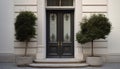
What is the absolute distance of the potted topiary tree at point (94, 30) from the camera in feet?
53.5

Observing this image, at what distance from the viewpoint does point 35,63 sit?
16.9m

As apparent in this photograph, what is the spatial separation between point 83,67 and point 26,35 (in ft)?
11.6

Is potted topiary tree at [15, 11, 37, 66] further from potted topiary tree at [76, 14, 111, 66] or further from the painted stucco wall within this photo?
potted topiary tree at [76, 14, 111, 66]

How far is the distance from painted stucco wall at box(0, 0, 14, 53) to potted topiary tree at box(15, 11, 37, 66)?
2.98ft

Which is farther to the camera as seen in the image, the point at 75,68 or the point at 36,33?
the point at 36,33

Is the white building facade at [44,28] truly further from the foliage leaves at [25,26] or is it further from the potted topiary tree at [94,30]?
the potted topiary tree at [94,30]

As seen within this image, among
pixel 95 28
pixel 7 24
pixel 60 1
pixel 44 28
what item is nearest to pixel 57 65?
pixel 44 28

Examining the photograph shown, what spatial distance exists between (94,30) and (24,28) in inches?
148

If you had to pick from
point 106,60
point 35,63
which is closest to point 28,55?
point 35,63

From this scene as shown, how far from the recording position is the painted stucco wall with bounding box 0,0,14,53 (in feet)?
58.3

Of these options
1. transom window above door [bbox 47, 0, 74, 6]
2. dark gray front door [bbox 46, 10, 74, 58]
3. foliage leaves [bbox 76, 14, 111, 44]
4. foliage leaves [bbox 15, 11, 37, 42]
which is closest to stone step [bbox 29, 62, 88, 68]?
foliage leaves [bbox 76, 14, 111, 44]

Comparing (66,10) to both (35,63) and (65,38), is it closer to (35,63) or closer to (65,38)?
(65,38)

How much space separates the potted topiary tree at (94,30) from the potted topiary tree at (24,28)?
106 inches

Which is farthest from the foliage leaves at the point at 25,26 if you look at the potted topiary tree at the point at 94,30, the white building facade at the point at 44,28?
the potted topiary tree at the point at 94,30
